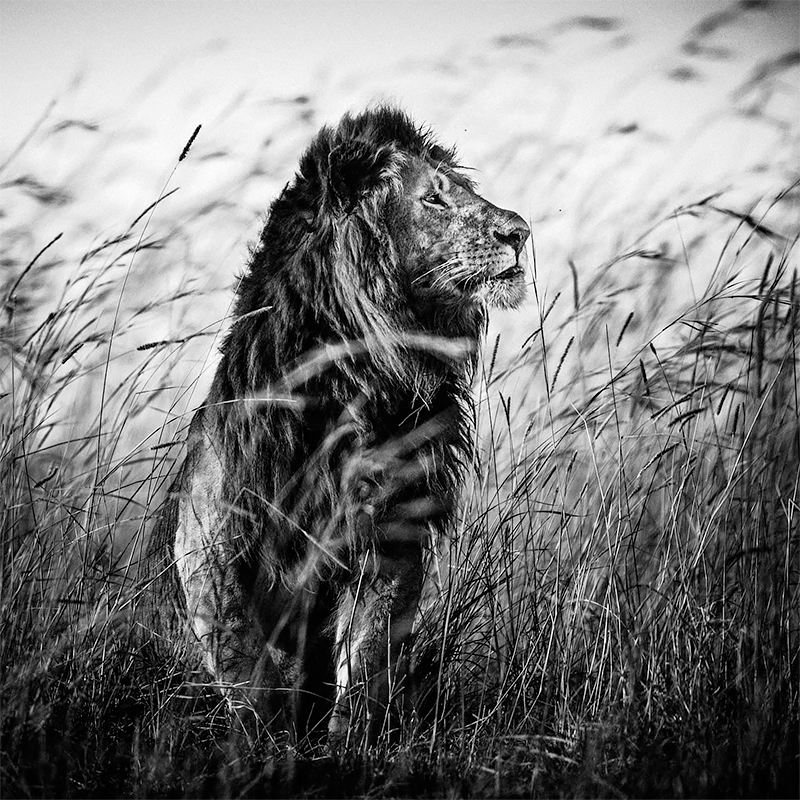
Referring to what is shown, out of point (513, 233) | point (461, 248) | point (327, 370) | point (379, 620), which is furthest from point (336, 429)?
point (513, 233)

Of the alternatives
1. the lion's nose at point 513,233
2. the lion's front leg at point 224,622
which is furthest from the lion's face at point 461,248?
the lion's front leg at point 224,622

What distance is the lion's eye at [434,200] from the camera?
2742 millimetres

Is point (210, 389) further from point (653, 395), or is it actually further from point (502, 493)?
point (653, 395)

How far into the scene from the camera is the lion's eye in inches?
108

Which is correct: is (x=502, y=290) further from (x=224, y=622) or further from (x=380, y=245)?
(x=224, y=622)

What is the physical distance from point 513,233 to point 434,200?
0.28 meters

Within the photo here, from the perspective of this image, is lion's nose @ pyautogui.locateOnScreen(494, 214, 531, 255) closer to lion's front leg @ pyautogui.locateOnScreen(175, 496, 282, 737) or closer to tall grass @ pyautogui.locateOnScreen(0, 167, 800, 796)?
tall grass @ pyautogui.locateOnScreen(0, 167, 800, 796)

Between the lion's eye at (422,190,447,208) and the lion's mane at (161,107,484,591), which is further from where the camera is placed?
the lion's eye at (422,190,447,208)

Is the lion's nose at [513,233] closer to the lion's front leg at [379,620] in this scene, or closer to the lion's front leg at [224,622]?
the lion's front leg at [379,620]

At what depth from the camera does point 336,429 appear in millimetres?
2494

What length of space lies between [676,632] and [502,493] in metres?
0.63

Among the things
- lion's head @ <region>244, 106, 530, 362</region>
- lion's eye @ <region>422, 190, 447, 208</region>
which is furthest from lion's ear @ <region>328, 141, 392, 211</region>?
lion's eye @ <region>422, 190, 447, 208</region>

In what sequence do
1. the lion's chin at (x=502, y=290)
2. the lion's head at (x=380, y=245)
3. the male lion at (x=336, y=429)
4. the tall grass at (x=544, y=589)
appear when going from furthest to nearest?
the lion's chin at (x=502, y=290) < the lion's head at (x=380, y=245) < the male lion at (x=336, y=429) < the tall grass at (x=544, y=589)

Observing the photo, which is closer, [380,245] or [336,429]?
[336,429]
